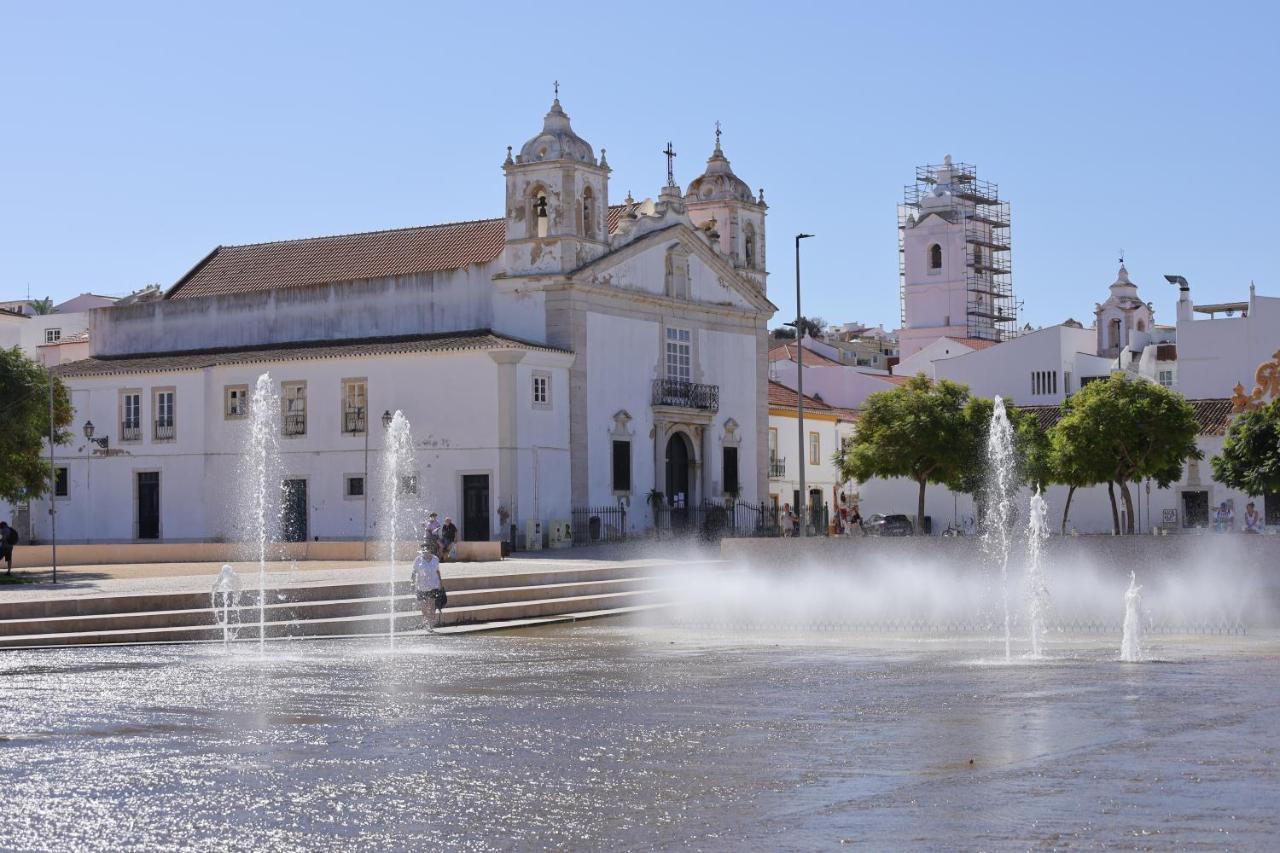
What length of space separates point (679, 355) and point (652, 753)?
1497 inches

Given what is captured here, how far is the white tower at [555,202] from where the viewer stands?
44.4m

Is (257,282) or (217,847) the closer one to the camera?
(217,847)

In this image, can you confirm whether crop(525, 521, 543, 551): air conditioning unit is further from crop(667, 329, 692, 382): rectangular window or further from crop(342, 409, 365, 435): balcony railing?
crop(667, 329, 692, 382): rectangular window

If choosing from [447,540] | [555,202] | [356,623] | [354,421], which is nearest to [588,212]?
[555,202]

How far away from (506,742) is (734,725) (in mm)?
1669

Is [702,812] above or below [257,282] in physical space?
below

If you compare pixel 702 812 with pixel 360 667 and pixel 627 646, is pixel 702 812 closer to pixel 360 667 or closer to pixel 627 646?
pixel 360 667

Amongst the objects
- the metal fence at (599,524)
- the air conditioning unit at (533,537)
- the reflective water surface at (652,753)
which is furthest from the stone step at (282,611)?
the metal fence at (599,524)

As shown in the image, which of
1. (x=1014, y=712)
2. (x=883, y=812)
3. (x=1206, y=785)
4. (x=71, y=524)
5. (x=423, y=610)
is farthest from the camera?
(x=71, y=524)

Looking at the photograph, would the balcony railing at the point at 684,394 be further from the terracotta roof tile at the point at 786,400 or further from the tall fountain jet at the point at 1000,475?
the terracotta roof tile at the point at 786,400

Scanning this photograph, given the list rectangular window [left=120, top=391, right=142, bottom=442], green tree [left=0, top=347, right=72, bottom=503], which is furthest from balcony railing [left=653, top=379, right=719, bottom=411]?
green tree [left=0, top=347, right=72, bottom=503]

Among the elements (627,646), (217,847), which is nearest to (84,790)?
(217,847)

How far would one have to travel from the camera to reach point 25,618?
21516mm

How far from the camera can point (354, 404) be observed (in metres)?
44.2
